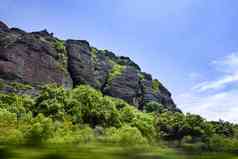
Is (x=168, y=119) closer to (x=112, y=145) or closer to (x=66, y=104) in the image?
(x=66, y=104)

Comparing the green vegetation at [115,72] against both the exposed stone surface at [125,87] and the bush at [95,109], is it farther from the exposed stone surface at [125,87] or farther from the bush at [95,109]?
the bush at [95,109]

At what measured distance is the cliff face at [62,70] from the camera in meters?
97.2

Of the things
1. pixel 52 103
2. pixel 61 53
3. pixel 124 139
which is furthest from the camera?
pixel 61 53

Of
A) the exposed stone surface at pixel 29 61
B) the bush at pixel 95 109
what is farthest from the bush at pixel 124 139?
the exposed stone surface at pixel 29 61

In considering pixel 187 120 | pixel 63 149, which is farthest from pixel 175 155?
pixel 187 120

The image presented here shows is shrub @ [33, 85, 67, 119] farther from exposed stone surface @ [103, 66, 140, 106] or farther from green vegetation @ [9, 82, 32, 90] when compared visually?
exposed stone surface @ [103, 66, 140, 106]

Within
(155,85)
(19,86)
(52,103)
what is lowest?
(52,103)

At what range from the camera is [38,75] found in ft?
333

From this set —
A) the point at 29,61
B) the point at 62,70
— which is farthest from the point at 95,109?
the point at 62,70

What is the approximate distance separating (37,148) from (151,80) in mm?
141031

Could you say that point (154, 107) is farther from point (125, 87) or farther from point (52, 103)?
point (52, 103)

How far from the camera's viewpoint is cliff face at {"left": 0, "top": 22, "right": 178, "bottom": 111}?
97.2m

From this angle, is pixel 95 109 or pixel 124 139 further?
pixel 95 109

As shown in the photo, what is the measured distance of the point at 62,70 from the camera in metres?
108
